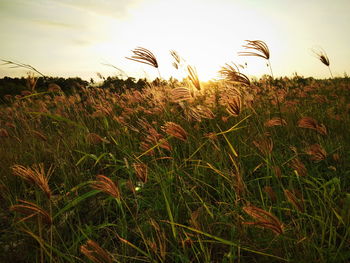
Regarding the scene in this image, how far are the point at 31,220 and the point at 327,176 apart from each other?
2324 millimetres

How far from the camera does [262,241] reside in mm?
1362

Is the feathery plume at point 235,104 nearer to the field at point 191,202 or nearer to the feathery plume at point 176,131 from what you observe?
the field at point 191,202

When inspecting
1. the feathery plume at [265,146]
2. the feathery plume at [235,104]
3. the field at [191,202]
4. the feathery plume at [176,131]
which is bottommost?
the field at [191,202]

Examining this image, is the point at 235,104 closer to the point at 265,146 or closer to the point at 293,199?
the point at 265,146

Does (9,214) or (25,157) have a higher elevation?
(25,157)

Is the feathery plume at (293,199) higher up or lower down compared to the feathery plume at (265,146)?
lower down

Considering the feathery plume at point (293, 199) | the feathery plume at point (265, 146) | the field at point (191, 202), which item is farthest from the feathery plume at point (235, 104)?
the feathery plume at point (293, 199)

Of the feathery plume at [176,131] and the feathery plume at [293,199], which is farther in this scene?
the feathery plume at [176,131]

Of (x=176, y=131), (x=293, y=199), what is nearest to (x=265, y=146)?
(x=293, y=199)

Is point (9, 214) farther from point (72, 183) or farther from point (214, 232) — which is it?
point (214, 232)

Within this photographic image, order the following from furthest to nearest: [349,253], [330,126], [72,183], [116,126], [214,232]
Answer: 1. [116,126]
2. [330,126]
3. [72,183]
4. [214,232]
5. [349,253]

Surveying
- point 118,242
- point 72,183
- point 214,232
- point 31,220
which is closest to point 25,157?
point 72,183

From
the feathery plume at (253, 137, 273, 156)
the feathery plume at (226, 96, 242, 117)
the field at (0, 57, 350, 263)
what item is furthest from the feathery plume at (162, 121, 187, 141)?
the feathery plume at (253, 137, 273, 156)

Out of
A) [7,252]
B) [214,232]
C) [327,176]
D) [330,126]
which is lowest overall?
[7,252]
